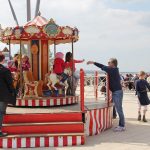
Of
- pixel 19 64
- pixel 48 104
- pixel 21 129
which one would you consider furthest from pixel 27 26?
pixel 21 129

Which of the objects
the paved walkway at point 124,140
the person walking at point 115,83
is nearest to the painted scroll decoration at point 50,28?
the person walking at point 115,83

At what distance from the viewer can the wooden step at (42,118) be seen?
906 cm

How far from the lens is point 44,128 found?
8742 millimetres

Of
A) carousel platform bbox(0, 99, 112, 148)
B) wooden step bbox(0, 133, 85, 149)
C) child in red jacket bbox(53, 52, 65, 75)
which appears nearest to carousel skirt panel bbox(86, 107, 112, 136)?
carousel platform bbox(0, 99, 112, 148)

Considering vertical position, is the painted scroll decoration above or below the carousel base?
above

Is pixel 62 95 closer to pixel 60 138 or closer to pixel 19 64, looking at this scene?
pixel 19 64

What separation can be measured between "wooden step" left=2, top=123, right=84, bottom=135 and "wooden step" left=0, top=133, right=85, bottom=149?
0.98 ft

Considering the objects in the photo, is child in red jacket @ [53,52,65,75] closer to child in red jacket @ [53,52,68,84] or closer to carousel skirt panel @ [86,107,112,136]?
child in red jacket @ [53,52,68,84]

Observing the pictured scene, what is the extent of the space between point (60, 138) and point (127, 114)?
19.9 feet

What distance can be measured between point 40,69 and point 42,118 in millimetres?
3541

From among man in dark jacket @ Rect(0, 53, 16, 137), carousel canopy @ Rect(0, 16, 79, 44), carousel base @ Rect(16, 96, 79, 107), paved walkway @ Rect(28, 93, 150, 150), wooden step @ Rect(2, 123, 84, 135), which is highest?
carousel canopy @ Rect(0, 16, 79, 44)

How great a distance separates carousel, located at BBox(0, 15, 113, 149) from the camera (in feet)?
27.8

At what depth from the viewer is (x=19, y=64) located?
465 inches

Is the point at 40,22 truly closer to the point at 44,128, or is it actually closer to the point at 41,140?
the point at 44,128
